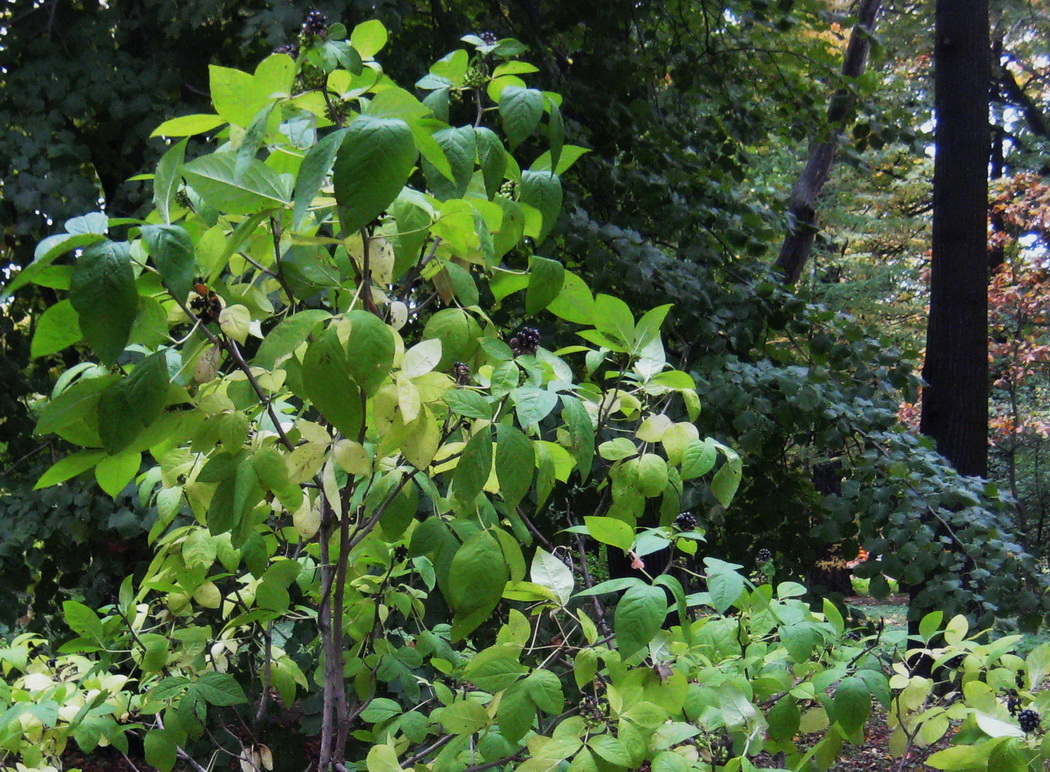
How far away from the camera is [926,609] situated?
330 centimetres

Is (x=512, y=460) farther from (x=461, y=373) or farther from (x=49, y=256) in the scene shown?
(x=49, y=256)

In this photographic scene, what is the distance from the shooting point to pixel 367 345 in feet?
3.00

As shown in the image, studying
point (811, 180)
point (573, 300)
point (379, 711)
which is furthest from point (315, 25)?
point (811, 180)

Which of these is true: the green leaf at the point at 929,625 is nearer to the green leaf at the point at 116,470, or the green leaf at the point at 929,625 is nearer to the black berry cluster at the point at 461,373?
the black berry cluster at the point at 461,373

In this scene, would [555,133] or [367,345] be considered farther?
[555,133]

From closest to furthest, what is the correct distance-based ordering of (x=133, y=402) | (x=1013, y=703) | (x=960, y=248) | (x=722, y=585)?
1. (x=133, y=402)
2. (x=722, y=585)
3. (x=1013, y=703)
4. (x=960, y=248)

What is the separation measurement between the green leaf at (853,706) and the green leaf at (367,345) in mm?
890

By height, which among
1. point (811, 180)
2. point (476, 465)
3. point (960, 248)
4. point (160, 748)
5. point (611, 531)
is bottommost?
point (160, 748)

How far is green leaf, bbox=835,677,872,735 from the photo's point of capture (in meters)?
1.34

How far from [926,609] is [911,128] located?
2993mm

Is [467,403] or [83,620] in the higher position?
[467,403]

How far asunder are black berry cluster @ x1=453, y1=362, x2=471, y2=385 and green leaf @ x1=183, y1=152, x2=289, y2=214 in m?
0.45

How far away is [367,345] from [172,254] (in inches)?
7.9

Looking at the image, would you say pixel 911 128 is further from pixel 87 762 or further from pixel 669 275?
pixel 87 762
